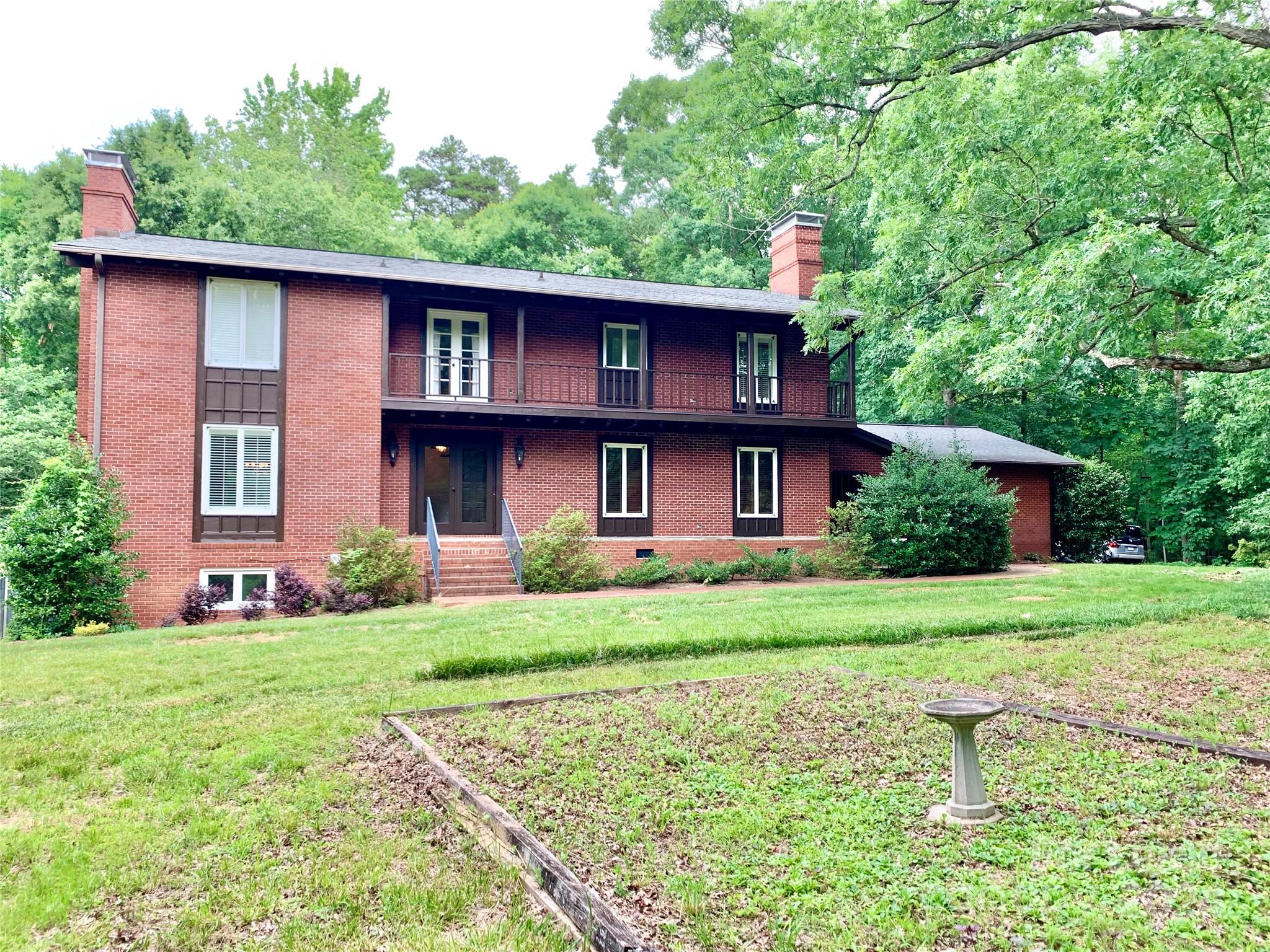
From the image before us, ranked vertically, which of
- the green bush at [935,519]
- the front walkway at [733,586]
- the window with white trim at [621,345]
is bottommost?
the front walkway at [733,586]

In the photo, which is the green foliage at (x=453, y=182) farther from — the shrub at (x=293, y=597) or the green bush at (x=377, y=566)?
the shrub at (x=293, y=597)

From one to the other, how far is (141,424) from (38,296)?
1293 centimetres

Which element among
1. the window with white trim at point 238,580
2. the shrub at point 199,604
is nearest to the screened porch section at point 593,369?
the window with white trim at point 238,580

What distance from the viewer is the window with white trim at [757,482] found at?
19.3 meters

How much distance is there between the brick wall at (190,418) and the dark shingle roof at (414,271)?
53 cm

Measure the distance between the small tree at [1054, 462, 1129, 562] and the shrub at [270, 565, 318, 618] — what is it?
19619 mm

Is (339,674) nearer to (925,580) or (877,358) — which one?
(925,580)

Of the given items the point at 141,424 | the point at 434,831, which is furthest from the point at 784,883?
the point at 141,424

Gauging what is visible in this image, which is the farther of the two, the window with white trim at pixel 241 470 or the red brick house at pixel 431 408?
the window with white trim at pixel 241 470

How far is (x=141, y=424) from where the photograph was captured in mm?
14820

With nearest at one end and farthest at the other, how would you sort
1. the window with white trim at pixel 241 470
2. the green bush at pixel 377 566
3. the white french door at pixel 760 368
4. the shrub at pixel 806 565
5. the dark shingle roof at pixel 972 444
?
the green bush at pixel 377 566
the window with white trim at pixel 241 470
the shrub at pixel 806 565
the white french door at pixel 760 368
the dark shingle roof at pixel 972 444

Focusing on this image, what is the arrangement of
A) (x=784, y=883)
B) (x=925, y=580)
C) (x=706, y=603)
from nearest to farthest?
(x=784, y=883) → (x=706, y=603) → (x=925, y=580)

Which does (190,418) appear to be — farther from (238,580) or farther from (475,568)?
(475,568)

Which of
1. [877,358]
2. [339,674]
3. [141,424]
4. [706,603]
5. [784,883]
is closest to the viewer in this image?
[784,883]
